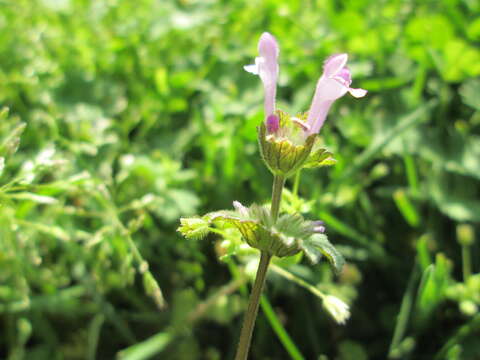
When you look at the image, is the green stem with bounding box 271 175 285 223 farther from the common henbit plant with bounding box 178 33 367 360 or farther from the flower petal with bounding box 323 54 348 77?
the flower petal with bounding box 323 54 348 77

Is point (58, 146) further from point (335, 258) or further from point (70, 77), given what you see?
point (335, 258)

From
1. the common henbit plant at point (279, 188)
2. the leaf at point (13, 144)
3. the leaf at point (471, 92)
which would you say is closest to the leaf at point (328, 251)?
the common henbit plant at point (279, 188)

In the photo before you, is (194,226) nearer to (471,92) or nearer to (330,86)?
(330,86)

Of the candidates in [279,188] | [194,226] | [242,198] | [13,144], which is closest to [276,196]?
[279,188]

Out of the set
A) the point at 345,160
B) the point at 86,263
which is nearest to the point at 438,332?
the point at 345,160

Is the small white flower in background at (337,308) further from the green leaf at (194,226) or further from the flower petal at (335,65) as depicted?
the flower petal at (335,65)

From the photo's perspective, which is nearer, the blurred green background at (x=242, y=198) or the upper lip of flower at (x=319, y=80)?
the upper lip of flower at (x=319, y=80)

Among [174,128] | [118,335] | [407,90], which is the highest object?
[407,90]
